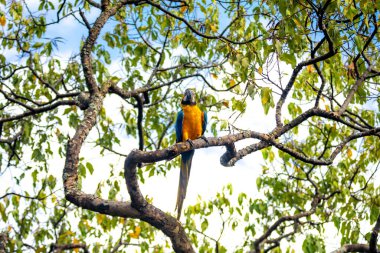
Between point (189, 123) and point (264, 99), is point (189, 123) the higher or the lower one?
the higher one

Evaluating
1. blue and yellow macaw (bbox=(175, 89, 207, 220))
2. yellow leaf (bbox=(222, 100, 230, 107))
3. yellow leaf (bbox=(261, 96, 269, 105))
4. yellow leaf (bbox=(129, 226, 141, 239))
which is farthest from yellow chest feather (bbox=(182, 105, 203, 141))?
yellow leaf (bbox=(129, 226, 141, 239))

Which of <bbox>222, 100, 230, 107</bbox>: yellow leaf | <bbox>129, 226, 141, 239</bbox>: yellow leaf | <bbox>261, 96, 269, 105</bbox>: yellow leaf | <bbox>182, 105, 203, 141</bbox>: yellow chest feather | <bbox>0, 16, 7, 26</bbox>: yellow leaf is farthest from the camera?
<bbox>129, 226, 141, 239</bbox>: yellow leaf

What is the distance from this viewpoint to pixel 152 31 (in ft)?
21.0

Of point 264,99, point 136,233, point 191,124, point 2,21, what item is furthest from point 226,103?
point 2,21

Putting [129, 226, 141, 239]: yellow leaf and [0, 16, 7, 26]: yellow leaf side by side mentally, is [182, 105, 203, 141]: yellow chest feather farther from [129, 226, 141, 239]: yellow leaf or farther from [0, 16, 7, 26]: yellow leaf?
[0, 16, 7, 26]: yellow leaf

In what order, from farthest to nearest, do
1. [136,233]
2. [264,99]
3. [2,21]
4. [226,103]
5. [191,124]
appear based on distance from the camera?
[136,233]
[2,21]
[226,103]
[191,124]
[264,99]

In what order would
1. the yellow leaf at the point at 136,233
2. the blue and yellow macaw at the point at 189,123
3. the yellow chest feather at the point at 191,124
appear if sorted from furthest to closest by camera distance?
the yellow leaf at the point at 136,233 → the yellow chest feather at the point at 191,124 → the blue and yellow macaw at the point at 189,123

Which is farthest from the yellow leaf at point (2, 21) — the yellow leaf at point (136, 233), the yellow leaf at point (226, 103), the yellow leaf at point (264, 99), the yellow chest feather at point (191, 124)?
the yellow leaf at point (264, 99)

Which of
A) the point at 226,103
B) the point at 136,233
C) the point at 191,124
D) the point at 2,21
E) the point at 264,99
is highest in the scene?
the point at 2,21

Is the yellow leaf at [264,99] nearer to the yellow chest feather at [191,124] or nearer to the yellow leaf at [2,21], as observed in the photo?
the yellow chest feather at [191,124]

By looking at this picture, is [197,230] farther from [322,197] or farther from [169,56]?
[169,56]

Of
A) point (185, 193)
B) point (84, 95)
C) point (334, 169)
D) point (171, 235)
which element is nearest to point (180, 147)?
point (171, 235)

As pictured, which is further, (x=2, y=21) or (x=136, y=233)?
(x=136, y=233)

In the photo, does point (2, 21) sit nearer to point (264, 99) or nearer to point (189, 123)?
point (189, 123)
